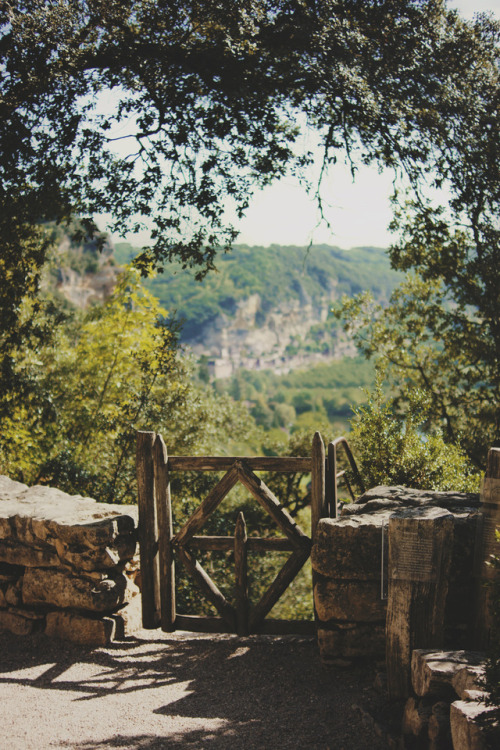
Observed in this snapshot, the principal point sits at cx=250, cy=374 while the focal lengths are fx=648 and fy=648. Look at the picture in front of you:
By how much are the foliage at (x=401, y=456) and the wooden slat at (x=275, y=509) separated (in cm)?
161

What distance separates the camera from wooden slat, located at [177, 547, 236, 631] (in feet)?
20.4

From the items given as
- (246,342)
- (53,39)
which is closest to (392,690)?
(53,39)

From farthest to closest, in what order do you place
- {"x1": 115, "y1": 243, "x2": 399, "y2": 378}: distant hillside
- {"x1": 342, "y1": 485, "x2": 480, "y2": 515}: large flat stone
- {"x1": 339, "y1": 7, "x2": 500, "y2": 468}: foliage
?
1. {"x1": 115, "y1": 243, "x2": 399, "y2": 378}: distant hillside
2. {"x1": 339, "y1": 7, "x2": 500, "y2": 468}: foliage
3. {"x1": 342, "y1": 485, "x2": 480, "y2": 515}: large flat stone

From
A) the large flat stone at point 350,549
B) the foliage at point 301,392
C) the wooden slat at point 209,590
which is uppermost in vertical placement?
the large flat stone at point 350,549

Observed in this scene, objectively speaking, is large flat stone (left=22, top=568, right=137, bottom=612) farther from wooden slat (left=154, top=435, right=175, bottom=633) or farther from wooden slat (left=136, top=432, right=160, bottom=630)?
wooden slat (left=154, top=435, right=175, bottom=633)

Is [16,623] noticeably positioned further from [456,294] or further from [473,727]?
[456,294]

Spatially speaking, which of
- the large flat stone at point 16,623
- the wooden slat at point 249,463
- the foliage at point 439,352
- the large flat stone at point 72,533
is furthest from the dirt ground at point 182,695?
the foliage at point 439,352

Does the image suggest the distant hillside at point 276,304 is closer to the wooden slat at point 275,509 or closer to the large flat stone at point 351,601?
the wooden slat at point 275,509

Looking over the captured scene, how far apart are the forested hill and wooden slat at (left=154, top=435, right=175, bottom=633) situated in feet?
267

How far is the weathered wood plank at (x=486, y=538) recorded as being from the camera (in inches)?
176

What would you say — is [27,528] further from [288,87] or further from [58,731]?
[288,87]

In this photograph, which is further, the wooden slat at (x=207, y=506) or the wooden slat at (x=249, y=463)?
the wooden slat at (x=207, y=506)

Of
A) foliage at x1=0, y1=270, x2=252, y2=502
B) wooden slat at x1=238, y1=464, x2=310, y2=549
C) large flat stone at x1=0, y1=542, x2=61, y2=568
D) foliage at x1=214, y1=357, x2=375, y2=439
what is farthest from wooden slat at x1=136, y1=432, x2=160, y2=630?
foliage at x1=214, y1=357, x2=375, y2=439

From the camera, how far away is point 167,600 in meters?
6.33
